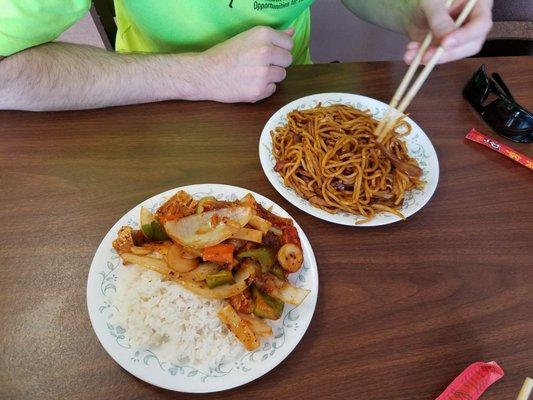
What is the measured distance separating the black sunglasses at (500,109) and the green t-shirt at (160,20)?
2.35 feet

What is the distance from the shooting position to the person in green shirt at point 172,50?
1210mm

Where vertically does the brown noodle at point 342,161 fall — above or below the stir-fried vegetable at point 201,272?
above

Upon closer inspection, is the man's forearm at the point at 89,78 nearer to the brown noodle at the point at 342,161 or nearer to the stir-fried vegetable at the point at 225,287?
the brown noodle at the point at 342,161

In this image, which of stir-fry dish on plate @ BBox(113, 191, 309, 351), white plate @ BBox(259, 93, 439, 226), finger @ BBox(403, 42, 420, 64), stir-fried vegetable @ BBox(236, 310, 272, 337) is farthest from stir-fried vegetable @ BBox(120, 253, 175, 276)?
finger @ BBox(403, 42, 420, 64)

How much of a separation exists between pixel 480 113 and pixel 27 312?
159 centimetres

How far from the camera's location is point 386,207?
3.92ft

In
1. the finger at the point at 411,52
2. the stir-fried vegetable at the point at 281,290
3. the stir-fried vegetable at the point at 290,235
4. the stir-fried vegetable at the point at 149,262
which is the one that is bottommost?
the stir-fried vegetable at the point at 149,262

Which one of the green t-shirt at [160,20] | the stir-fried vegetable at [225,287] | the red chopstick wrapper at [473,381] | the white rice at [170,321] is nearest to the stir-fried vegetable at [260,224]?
the stir-fried vegetable at [225,287]

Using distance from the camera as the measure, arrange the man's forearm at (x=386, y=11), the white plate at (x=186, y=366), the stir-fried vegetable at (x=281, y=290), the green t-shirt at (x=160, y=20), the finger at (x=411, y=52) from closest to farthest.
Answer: the white plate at (x=186, y=366) < the stir-fried vegetable at (x=281, y=290) < the green t-shirt at (x=160, y=20) < the finger at (x=411, y=52) < the man's forearm at (x=386, y=11)

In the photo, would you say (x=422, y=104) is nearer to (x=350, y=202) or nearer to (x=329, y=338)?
(x=350, y=202)

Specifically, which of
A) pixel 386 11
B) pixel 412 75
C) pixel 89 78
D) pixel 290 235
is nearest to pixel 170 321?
pixel 290 235

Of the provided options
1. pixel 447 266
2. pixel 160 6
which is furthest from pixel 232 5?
pixel 447 266

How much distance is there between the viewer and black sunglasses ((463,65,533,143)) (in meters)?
1.41

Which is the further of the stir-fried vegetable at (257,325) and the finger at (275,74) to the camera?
the finger at (275,74)
